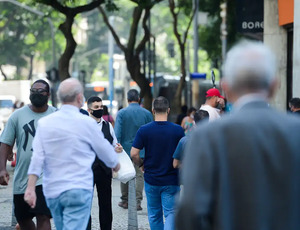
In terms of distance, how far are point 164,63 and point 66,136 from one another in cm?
9145

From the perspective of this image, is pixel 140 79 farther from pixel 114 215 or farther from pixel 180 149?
pixel 180 149

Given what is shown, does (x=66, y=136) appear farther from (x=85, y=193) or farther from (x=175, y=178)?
(x=175, y=178)

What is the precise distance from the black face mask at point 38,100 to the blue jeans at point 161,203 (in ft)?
5.32

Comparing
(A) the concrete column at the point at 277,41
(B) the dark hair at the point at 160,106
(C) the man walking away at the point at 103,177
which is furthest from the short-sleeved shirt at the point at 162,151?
(A) the concrete column at the point at 277,41

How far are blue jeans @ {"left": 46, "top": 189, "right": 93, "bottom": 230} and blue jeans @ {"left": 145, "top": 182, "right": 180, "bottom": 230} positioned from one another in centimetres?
233

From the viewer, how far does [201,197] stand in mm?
3221

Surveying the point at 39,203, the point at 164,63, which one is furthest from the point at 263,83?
the point at 164,63

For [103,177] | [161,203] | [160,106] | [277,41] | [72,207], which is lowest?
[161,203]

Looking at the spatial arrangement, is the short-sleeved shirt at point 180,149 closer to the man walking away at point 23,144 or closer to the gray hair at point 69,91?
the man walking away at point 23,144

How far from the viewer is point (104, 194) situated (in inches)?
346

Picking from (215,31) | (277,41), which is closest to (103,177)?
(277,41)

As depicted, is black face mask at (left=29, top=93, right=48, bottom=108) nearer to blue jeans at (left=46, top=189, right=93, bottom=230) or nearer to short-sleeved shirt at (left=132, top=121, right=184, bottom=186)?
short-sleeved shirt at (left=132, top=121, right=184, bottom=186)

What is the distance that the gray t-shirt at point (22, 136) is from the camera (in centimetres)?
709

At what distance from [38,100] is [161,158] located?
158 cm
